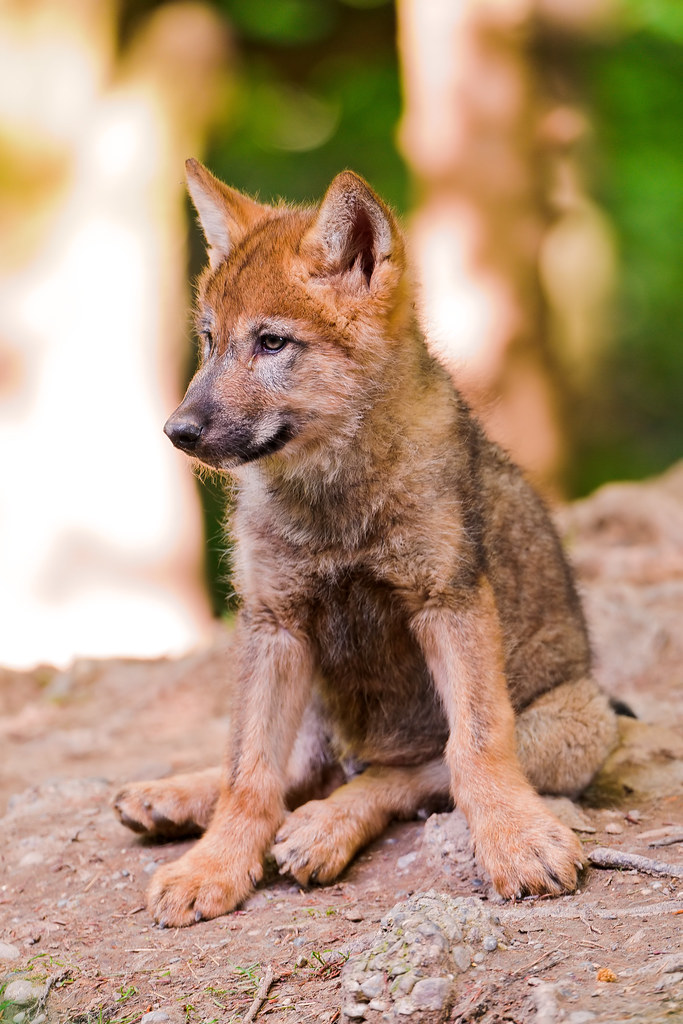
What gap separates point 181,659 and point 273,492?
3.25 metres

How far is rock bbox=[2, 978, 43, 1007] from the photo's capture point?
A: 2.87 metres

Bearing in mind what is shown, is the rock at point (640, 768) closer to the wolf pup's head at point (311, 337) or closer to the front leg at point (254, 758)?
the front leg at point (254, 758)

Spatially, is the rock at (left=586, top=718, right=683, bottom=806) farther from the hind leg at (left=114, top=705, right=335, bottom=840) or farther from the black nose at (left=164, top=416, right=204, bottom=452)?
the black nose at (left=164, top=416, right=204, bottom=452)

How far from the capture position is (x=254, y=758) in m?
3.66

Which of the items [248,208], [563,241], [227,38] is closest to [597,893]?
[248,208]

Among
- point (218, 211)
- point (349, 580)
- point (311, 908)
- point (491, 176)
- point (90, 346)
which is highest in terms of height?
point (491, 176)

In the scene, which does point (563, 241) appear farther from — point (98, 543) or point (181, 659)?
point (181, 659)

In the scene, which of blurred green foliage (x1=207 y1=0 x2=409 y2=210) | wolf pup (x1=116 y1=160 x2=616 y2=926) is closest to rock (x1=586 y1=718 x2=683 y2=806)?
wolf pup (x1=116 y1=160 x2=616 y2=926)

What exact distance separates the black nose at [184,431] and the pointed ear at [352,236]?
2.26 ft

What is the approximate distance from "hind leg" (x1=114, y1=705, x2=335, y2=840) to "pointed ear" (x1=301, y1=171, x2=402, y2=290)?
5.43 ft

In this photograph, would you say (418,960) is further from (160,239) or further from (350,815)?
(160,239)

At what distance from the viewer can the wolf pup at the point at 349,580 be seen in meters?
3.46

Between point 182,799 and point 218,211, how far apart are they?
218 cm

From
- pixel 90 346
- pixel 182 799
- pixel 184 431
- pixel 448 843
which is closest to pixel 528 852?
pixel 448 843
